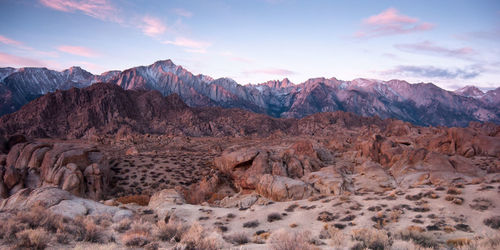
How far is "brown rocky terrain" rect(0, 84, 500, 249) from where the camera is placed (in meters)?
8.96

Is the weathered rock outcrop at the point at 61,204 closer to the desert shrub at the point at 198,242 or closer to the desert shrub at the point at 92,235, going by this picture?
the desert shrub at the point at 92,235

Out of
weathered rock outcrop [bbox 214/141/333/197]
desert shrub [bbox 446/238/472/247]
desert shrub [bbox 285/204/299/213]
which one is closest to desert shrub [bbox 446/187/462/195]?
desert shrub [bbox 446/238/472/247]

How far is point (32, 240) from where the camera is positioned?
7383mm

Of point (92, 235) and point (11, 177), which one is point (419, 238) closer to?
point (92, 235)

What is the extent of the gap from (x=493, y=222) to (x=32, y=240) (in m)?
15.0

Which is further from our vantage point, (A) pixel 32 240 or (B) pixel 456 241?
(B) pixel 456 241

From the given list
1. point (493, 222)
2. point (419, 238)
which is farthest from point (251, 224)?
point (493, 222)

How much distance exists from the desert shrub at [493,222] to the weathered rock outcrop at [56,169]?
26.9m

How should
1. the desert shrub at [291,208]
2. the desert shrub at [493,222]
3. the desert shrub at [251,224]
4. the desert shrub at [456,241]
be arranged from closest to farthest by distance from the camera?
1. the desert shrub at [456,241]
2. the desert shrub at [493,222]
3. the desert shrub at [251,224]
4. the desert shrub at [291,208]

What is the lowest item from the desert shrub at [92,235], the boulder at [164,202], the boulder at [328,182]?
the boulder at [164,202]

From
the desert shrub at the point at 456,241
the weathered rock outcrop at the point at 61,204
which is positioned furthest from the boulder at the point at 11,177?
the desert shrub at the point at 456,241

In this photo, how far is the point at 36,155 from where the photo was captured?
28062mm

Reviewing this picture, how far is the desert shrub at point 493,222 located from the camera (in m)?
10.2

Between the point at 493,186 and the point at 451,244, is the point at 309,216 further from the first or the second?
the point at 493,186
